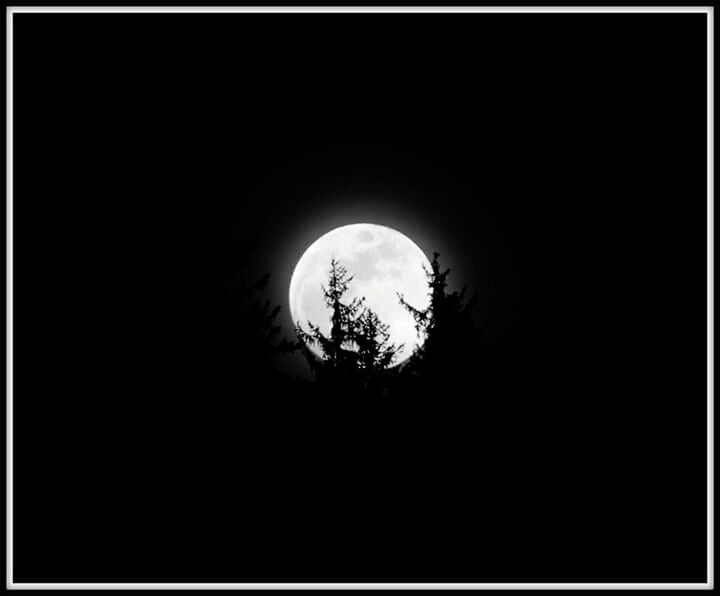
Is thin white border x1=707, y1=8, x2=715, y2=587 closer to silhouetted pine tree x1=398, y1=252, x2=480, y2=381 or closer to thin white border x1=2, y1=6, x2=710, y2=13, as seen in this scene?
thin white border x1=2, y1=6, x2=710, y2=13

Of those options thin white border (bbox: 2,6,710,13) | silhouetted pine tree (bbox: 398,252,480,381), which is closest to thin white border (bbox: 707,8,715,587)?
thin white border (bbox: 2,6,710,13)

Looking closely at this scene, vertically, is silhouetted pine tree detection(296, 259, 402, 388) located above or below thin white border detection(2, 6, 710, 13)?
below

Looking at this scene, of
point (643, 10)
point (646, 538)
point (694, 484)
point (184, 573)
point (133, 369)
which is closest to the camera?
point (133, 369)

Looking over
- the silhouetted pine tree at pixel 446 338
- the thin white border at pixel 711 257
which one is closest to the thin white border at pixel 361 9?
the thin white border at pixel 711 257

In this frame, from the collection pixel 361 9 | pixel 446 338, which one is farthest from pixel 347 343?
pixel 361 9

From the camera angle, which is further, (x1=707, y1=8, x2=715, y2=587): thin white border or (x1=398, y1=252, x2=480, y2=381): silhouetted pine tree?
(x1=398, y1=252, x2=480, y2=381): silhouetted pine tree

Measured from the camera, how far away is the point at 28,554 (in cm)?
592

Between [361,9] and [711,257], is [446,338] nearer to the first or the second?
[711,257]

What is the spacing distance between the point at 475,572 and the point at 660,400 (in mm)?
10981

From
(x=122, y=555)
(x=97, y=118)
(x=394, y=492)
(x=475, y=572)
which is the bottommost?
(x=475, y=572)

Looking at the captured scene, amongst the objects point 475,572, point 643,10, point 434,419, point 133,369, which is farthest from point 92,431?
point 643,10

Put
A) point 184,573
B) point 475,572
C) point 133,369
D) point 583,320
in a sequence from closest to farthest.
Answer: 1. point 133,369
2. point 184,573
3. point 475,572
4. point 583,320

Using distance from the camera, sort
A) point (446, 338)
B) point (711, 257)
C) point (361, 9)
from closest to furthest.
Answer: point (361, 9) → point (711, 257) → point (446, 338)

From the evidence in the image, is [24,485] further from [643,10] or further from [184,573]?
[643,10]
